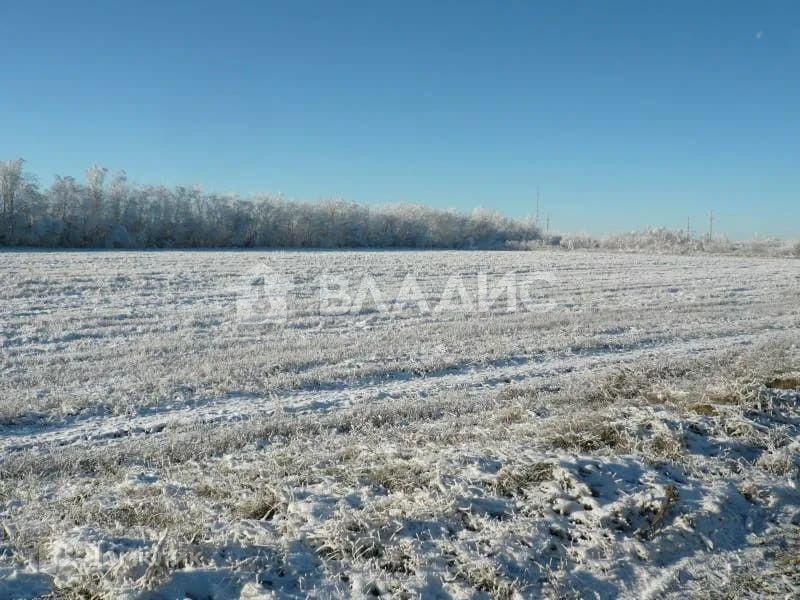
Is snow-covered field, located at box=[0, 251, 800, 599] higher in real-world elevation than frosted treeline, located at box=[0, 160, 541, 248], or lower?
lower

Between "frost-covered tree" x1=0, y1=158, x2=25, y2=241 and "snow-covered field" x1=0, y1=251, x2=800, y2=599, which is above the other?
"frost-covered tree" x1=0, y1=158, x2=25, y2=241

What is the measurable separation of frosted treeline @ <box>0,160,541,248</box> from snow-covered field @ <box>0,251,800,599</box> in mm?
51532

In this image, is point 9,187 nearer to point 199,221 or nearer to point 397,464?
point 199,221

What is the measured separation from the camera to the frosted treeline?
181 ft

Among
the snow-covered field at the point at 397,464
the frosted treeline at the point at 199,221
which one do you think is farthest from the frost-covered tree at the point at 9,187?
the snow-covered field at the point at 397,464

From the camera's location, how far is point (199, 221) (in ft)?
215

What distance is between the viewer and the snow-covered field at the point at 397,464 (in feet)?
10.8

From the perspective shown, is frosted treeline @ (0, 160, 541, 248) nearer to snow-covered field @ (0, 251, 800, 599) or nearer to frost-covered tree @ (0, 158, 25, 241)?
frost-covered tree @ (0, 158, 25, 241)

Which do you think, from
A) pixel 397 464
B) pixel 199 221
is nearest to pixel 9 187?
pixel 199 221

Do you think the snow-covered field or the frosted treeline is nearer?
the snow-covered field

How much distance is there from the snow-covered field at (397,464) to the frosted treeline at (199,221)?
5153cm

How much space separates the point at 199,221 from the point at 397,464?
66849 mm

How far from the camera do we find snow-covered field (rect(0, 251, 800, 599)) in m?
3.28

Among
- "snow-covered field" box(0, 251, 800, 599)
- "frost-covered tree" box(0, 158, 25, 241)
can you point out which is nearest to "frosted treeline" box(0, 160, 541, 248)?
"frost-covered tree" box(0, 158, 25, 241)
